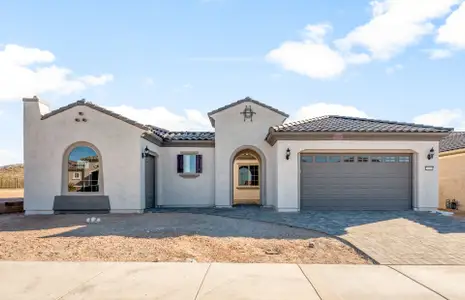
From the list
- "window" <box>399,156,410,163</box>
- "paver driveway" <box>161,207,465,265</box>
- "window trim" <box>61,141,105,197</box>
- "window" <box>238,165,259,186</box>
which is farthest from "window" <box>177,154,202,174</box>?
"window" <box>399,156,410,163</box>

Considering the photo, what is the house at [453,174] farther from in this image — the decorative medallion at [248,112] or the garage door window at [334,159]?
the decorative medallion at [248,112]

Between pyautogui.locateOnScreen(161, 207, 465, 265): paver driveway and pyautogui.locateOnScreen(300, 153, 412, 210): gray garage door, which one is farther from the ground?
pyautogui.locateOnScreen(300, 153, 412, 210): gray garage door

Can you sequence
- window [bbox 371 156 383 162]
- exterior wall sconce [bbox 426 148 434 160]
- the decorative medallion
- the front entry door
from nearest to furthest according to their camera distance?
exterior wall sconce [bbox 426 148 434 160] → window [bbox 371 156 383 162] → the front entry door → the decorative medallion

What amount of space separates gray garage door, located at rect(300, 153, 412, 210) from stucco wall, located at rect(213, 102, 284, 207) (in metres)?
2.43

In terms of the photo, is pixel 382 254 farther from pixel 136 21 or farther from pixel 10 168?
pixel 10 168

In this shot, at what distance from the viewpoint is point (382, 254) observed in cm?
835

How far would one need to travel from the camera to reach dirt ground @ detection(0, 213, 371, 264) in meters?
8.28

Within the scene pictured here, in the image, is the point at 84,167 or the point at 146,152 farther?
the point at 146,152

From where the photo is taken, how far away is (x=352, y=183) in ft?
53.3

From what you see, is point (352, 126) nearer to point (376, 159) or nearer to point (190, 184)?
point (376, 159)

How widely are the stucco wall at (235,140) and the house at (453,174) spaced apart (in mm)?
Result: 9125

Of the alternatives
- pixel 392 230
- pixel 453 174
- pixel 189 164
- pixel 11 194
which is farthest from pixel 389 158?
pixel 11 194

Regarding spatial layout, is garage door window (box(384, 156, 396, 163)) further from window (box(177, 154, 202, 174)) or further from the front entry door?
the front entry door

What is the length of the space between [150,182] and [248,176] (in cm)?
816
